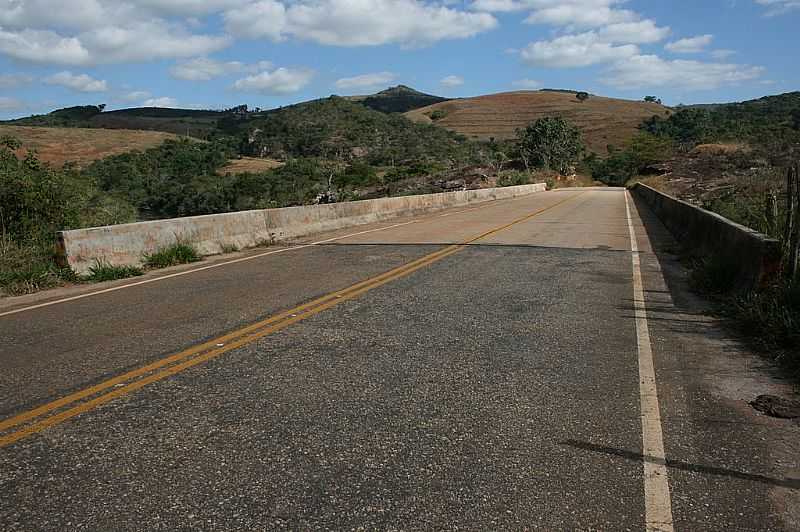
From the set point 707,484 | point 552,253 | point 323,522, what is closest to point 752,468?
Result: point 707,484

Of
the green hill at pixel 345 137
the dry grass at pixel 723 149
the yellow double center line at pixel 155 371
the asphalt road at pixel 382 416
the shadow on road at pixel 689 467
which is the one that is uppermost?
the green hill at pixel 345 137

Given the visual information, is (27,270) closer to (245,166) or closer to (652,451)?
(652,451)

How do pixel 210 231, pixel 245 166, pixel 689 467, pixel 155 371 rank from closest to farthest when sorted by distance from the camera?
pixel 689 467 < pixel 155 371 < pixel 210 231 < pixel 245 166

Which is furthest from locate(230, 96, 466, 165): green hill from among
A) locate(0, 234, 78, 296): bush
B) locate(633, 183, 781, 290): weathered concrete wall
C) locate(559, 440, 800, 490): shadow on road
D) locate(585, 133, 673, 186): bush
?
locate(559, 440, 800, 490): shadow on road

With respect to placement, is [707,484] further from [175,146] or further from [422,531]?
[175,146]

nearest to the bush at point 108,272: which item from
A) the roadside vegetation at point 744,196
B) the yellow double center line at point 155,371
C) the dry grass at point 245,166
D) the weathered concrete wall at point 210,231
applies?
the weathered concrete wall at point 210,231

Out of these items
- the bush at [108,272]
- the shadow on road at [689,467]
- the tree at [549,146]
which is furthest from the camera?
the tree at [549,146]

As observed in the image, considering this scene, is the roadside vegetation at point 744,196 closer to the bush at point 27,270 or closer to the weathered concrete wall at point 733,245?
the weathered concrete wall at point 733,245

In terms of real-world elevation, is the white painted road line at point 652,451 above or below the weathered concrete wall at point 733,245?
below

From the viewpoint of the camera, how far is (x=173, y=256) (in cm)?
1132

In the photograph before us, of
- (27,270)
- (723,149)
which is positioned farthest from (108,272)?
(723,149)

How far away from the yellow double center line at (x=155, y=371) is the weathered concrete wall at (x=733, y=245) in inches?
185

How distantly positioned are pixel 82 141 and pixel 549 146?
96684 mm

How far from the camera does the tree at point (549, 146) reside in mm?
79875
